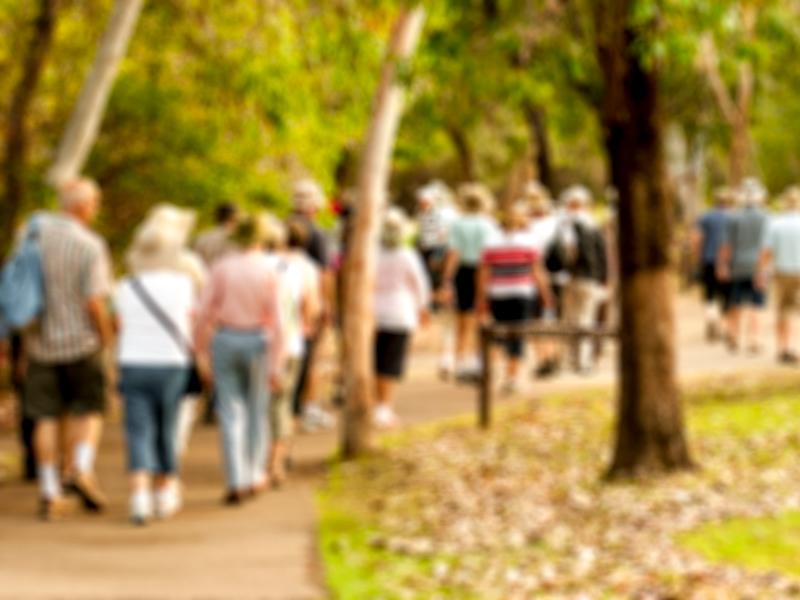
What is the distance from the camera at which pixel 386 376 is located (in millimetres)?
15016

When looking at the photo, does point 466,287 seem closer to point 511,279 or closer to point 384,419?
point 511,279

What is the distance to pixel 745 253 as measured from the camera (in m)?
19.3

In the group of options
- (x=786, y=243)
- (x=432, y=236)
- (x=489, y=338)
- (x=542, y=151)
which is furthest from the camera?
(x=542, y=151)

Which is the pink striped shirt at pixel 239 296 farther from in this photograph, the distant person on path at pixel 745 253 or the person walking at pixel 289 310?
the distant person on path at pixel 745 253

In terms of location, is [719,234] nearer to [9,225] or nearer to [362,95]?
[362,95]

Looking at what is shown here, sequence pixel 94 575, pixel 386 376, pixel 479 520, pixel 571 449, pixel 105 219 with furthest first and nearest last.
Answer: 1. pixel 105 219
2. pixel 386 376
3. pixel 571 449
4. pixel 479 520
5. pixel 94 575

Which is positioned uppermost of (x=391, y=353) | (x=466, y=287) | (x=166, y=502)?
(x=466, y=287)

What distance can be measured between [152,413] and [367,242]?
3248mm

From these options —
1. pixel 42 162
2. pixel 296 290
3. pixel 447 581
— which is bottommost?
pixel 447 581

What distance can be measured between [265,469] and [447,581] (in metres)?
3.57

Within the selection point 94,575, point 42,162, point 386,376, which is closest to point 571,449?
point 386,376

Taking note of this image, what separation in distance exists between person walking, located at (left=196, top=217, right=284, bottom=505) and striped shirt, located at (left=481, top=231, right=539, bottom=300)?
5233 mm

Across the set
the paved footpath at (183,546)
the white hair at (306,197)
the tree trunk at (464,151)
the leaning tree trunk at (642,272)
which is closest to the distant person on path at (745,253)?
the white hair at (306,197)

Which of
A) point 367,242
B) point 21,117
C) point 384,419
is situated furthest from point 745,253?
point 21,117
